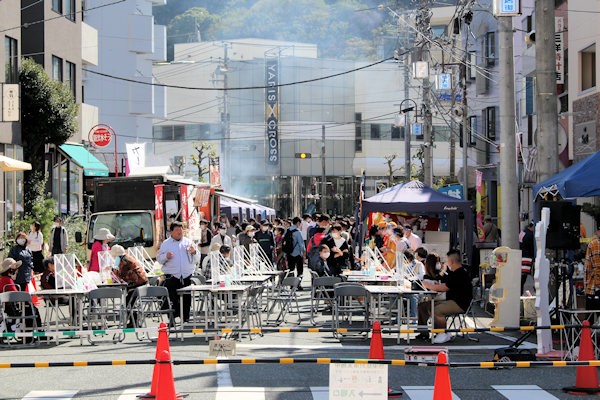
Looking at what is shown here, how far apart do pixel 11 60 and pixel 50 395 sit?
71.0 feet

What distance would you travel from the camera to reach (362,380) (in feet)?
29.1

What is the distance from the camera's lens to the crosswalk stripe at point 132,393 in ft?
37.2

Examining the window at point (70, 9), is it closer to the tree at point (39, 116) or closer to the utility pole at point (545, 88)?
the tree at point (39, 116)

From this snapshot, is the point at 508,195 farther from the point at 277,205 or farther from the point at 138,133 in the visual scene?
the point at 277,205

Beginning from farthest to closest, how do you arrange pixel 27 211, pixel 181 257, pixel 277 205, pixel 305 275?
pixel 277 205
pixel 305 275
pixel 27 211
pixel 181 257

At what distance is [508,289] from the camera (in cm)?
1861

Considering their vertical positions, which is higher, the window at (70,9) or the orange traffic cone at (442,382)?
the window at (70,9)

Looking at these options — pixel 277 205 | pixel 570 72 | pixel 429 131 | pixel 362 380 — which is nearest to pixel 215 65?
pixel 277 205

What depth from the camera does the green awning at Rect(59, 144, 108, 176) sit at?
38531 millimetres

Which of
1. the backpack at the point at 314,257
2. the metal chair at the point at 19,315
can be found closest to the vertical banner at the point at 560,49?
the backpack at the point at 314,257

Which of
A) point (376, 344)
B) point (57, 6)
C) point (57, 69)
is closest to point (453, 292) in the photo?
point (376, 344)

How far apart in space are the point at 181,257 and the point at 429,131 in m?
24.4

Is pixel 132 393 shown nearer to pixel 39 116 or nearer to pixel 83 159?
pixel 39 116

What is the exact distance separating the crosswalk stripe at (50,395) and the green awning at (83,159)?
88.4ft
